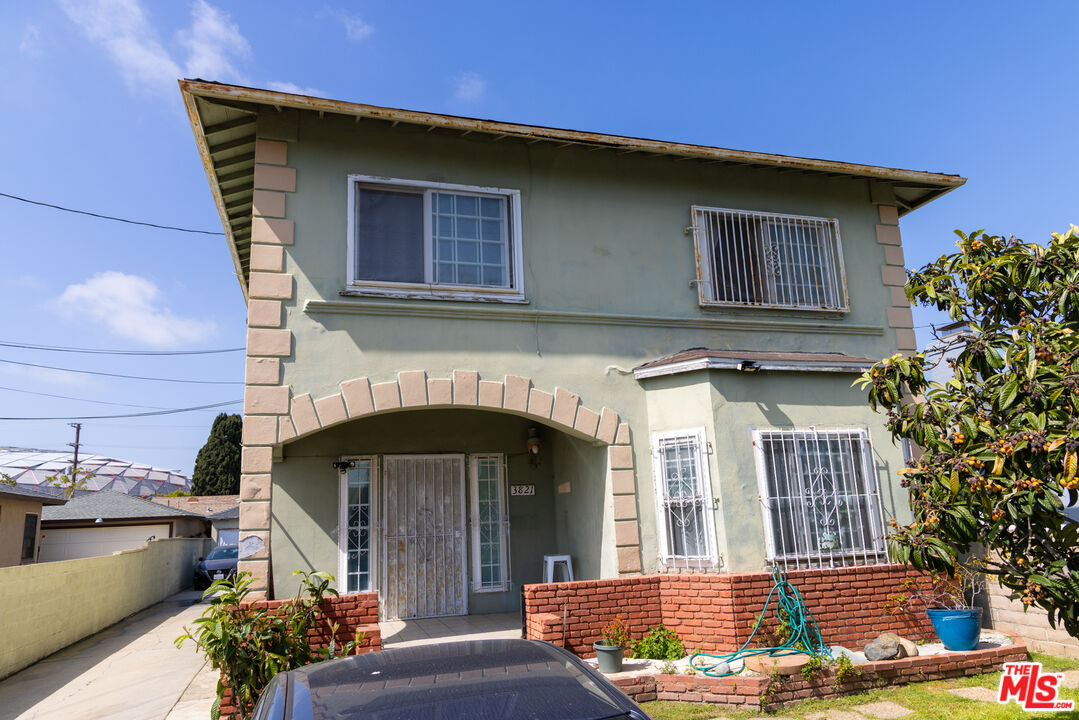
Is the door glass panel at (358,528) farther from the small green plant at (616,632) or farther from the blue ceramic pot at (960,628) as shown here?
the blue ceramic pot at (960,628)

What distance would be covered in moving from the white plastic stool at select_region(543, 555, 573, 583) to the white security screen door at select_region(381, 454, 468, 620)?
1253 mm

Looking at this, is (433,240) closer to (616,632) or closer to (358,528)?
(358,528)

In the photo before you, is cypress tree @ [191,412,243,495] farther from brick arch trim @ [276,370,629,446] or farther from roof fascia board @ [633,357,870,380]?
roof fascia board @ [633,357,870,380]

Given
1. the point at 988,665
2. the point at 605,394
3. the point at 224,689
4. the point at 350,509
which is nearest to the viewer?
the point at 224,689

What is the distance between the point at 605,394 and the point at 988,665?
5038mm

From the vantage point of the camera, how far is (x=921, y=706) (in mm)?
6430

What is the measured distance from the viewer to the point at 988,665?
7.43 m

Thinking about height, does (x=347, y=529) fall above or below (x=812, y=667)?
above

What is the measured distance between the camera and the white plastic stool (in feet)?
31.0

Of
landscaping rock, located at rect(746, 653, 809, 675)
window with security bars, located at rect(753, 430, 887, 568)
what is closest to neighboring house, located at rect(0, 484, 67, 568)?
landscaping rock, located at rect(746, 653, 809, 675)

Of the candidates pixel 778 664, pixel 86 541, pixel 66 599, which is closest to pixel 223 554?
pixel 86 541

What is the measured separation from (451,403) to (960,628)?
6.11 m

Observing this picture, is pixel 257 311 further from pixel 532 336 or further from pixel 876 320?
pixel 876 320

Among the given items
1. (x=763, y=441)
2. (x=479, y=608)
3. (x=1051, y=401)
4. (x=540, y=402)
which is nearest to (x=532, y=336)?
(x=540, y=402)
